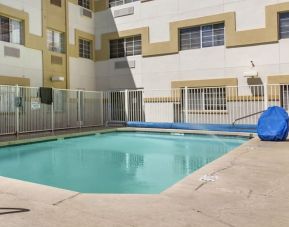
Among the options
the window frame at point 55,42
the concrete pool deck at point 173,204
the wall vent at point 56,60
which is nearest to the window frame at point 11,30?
the window frame at point 55,42

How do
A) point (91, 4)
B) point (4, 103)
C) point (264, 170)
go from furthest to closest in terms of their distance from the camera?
point (91, 4) < point (4, 103) < point (264, 170)

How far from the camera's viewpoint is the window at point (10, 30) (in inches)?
595

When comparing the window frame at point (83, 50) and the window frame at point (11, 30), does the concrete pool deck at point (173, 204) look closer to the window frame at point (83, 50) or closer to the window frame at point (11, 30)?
the window frame at point (11, 30)

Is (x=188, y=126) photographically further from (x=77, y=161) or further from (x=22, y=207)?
(x=22, y=207)

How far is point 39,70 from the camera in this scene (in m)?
16.9

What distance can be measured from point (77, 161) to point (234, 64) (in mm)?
9839

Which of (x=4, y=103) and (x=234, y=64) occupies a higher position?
(x=234, y=64)

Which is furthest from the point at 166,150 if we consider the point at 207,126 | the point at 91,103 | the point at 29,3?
the point at 29,3

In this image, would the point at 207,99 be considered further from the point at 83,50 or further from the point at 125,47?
the point at 83,50

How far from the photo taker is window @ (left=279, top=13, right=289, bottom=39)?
14.8 meters

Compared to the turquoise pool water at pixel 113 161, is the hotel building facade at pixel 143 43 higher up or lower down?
higher up

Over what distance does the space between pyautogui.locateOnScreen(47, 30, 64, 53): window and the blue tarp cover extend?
12.1m

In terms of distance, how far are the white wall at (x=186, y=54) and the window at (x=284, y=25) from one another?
0.37 meters

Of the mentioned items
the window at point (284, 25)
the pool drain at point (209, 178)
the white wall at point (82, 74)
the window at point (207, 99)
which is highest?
the window at point (284, 25)
